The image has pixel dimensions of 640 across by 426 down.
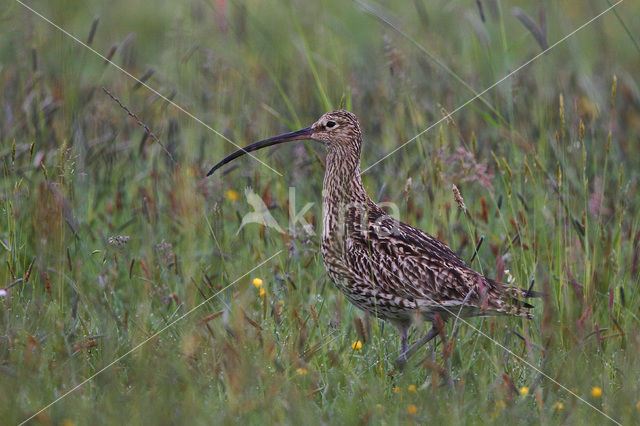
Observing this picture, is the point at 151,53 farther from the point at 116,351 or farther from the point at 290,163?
the point at 116,351

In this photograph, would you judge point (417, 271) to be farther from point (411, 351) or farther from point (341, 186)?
point (341, 186)

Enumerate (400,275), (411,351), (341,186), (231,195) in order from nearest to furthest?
(411,351)
(400,275)
(341,186)
(231,195)

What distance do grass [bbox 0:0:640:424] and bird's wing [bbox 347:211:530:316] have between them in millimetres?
216

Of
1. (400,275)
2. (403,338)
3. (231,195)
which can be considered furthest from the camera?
(231,195)

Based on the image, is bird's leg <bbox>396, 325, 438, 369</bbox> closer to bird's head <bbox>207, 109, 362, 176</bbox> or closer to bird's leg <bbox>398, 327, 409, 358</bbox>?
bird's leg <bbox>398, 327, 409, 358</bbox>

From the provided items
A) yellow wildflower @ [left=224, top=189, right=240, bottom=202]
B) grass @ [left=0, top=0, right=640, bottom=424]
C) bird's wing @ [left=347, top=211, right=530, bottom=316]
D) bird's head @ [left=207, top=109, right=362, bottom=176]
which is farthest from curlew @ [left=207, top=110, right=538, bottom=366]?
yellow wildflower @ [left=224, top=189, right=240, bottom=202]

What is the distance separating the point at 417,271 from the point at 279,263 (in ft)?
3.10

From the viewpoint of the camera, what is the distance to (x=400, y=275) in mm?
4977

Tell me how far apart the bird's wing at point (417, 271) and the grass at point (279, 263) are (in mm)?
216

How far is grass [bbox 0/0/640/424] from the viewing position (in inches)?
164

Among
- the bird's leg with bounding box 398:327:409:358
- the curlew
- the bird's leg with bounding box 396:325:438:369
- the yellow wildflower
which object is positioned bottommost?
the yellow wildflower

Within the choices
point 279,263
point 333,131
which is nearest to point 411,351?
point 279,263

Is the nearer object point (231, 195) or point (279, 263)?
point (279, 263)

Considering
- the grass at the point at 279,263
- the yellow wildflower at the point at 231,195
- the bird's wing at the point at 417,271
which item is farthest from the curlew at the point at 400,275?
the yellow wildflower at the point at 231,195
